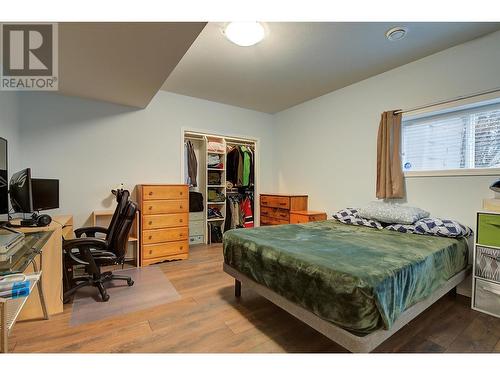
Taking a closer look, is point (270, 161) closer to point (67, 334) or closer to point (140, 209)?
point (140, 209)

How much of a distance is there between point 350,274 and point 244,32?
2076 mm

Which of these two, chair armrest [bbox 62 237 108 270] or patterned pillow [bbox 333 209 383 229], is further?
patterned pillow [bbox 333 209 383 229]

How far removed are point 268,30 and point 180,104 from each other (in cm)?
209

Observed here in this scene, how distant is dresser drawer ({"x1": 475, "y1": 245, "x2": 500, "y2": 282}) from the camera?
1.89m

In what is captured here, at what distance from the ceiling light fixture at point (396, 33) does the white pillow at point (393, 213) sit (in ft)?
5.64

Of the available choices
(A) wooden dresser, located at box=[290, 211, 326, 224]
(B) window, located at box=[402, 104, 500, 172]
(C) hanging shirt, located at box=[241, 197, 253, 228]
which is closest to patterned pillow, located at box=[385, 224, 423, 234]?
(B) window, located at box=[402, 104, 500, 172]

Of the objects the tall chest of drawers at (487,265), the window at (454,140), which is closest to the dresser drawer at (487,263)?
the tall chest of drawers at (487,265)

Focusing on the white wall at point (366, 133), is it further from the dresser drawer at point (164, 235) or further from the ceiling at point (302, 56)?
the dresser drawer at point (164, 235)

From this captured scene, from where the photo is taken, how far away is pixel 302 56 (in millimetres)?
2592

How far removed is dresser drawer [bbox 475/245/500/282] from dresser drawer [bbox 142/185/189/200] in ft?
10.6

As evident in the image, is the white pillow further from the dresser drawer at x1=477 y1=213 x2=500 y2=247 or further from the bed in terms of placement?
the dresser drawer at x1=477 y1=213 x2=500 y2=247
